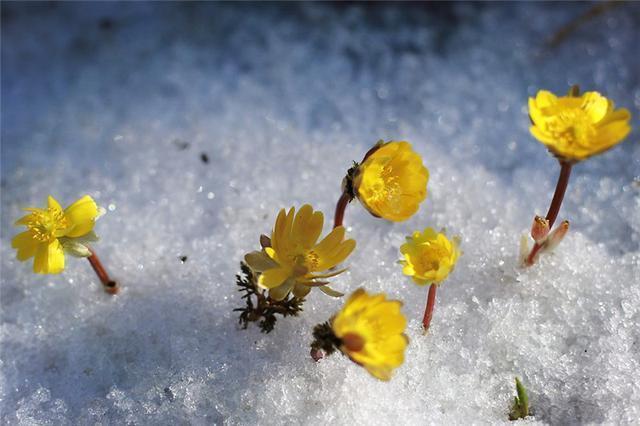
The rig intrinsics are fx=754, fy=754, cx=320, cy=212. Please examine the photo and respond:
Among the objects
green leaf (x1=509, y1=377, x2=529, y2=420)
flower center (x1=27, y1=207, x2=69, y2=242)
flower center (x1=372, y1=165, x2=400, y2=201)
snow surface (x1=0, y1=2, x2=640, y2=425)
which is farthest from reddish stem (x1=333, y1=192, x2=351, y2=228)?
flower center (x1=27, y1=207, x2=69, y2=242)

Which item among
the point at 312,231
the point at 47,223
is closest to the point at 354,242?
the point at 312,231

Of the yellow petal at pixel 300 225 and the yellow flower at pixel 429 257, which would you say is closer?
the yellow flower at pixel 429 257

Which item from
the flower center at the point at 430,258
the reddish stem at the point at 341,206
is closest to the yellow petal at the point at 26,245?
the reddish stem at the point at 341,206

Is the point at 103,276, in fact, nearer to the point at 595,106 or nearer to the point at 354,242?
the point at 354,242

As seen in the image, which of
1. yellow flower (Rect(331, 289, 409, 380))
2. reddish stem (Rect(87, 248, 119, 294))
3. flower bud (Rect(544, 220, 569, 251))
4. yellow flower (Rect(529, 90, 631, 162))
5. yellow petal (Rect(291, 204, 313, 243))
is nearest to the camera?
yellow flower (Rect(331, 289, 409, 380))

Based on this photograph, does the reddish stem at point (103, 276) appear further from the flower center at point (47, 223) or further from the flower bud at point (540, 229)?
the flower bud at point (540, 229)

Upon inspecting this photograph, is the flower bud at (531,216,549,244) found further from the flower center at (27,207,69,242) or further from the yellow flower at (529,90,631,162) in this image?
the flower center at (27,207,69,242)

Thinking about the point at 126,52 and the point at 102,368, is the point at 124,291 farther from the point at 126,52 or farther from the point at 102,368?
the point at 126,52
